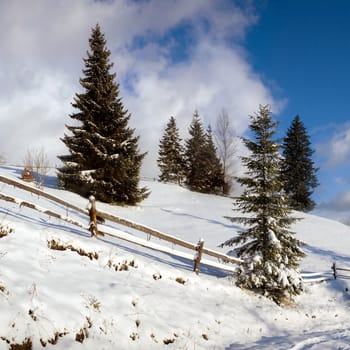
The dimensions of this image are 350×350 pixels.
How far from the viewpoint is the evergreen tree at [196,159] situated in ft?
140

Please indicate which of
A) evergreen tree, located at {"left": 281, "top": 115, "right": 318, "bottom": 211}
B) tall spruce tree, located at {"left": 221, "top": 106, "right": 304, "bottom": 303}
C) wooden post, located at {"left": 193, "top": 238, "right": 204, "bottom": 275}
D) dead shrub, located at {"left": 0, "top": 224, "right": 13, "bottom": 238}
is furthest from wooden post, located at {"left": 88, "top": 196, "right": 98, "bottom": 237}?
evergreen tree, located at {"left": 281, "top": 115, "right": 318, "bottom": 211}

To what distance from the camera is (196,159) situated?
4484cm

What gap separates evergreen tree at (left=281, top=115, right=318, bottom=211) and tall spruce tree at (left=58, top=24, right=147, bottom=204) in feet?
66.5

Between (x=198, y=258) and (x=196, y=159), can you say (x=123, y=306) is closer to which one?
(x=198, y=258)

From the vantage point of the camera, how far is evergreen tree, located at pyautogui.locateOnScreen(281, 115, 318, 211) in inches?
1414

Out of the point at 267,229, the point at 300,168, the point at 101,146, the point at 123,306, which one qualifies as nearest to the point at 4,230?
the point at 123,306

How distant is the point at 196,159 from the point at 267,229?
34499 mm

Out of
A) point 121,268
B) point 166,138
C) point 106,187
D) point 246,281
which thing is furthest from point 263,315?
point 166,138

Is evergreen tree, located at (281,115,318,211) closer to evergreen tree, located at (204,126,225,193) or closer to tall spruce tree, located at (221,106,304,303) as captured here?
evergreen tree, located at (204,126,225,193)

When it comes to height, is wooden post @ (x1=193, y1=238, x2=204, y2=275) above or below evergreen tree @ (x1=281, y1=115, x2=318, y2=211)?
below

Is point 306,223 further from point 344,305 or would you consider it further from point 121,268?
point 121,268

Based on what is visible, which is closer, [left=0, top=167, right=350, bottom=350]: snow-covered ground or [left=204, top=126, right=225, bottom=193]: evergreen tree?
[left=0, top=167, right=350, bottom=350]: snow-covered ground

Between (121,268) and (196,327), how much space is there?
2.29 metres

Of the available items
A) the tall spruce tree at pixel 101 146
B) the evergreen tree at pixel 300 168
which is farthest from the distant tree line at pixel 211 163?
the tall spruce tree at pixel 101 146
